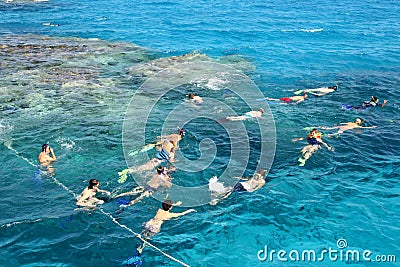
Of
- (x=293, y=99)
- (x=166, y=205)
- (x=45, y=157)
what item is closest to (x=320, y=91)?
(x=293, y=99)

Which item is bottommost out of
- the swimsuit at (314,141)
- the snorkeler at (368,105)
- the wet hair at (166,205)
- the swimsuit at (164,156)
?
the wet hair at (166,205)

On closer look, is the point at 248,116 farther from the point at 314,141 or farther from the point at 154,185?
the point at 154,185

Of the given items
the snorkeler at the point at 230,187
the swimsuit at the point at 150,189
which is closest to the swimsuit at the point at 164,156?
the swimsuit at the point at 150,189

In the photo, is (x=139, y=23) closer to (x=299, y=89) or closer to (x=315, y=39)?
(x=315, y=39)

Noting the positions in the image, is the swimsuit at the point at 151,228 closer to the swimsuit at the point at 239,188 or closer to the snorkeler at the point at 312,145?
the swimsuit at the point at 239,188

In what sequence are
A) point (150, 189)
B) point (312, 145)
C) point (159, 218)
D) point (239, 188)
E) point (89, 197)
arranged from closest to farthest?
point (159, 218) → point (89, 197) → point (150, 189) → point (239, 188) → point (312, 145)
